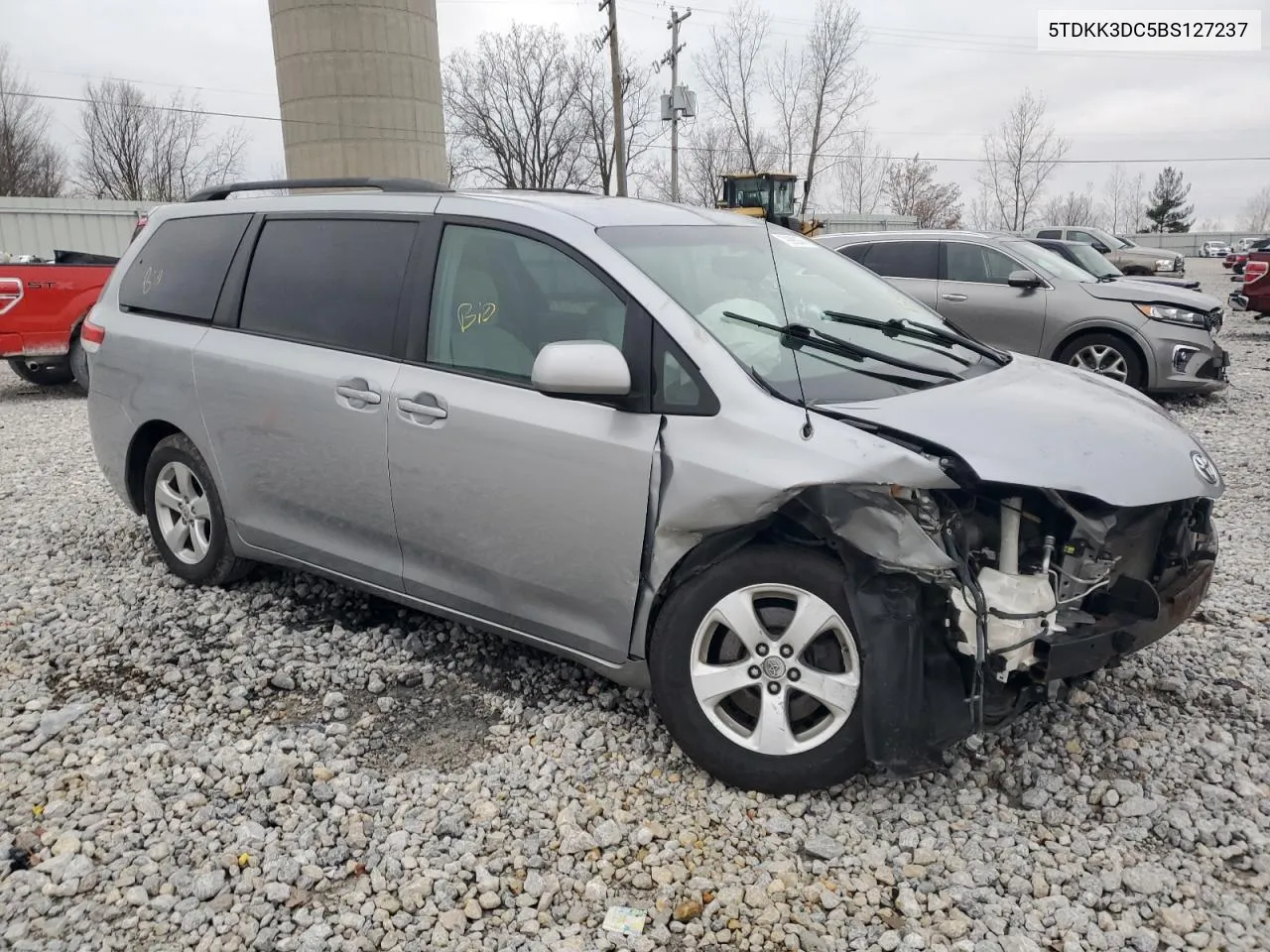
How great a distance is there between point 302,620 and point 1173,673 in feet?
11.7

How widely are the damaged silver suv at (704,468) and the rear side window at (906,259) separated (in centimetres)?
650

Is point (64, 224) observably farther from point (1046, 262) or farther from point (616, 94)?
point (1046, 262)

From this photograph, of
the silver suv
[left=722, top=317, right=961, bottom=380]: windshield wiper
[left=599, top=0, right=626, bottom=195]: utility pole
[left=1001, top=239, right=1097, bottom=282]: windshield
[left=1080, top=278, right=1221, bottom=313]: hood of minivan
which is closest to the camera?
[left=722, top=317, right=961, bottom=380]: windshield wiper

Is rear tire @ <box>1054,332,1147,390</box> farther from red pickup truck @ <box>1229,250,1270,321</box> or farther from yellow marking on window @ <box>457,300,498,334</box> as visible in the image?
yellow marking on window @ <box>457,300,498,334</box>

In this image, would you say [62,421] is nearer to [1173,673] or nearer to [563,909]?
[563,909]

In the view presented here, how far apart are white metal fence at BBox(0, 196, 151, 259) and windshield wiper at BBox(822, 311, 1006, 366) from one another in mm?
25852

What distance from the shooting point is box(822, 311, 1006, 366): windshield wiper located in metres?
3.60

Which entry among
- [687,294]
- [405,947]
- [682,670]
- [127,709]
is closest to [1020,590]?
[682,670]

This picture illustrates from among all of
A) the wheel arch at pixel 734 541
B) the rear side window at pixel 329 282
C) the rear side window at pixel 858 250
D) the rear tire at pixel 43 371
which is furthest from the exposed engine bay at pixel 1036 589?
the rear tire at pixel 43 371

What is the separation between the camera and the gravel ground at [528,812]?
8.12ft

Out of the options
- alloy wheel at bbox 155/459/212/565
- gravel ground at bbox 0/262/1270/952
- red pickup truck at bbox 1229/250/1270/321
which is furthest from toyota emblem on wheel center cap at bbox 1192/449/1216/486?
red pickup truck at bbox 1229/250/1270/321

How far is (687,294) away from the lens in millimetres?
3182

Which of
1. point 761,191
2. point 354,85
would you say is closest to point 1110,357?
point 761,191

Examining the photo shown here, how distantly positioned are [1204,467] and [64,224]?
96.0 ft
